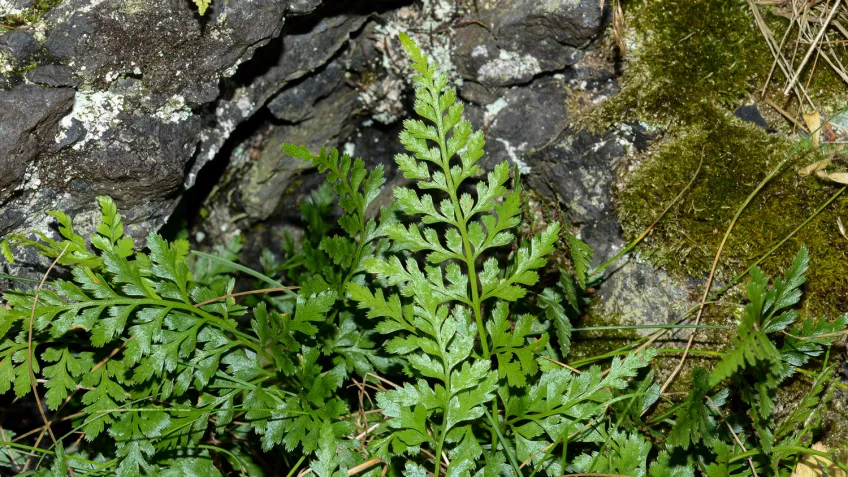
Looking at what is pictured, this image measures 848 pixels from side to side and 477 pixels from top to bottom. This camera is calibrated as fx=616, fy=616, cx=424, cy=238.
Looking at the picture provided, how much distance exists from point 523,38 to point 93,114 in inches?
77.5

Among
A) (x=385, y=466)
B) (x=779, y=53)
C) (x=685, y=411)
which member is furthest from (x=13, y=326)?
(x=779, y=53)

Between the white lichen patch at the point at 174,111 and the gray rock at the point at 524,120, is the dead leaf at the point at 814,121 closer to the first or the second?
the gray rock at the point at 524,120

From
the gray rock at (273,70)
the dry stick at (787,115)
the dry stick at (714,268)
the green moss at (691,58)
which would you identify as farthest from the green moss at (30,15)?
the dry stick at (787,115)

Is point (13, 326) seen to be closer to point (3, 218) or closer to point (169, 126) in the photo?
point (3, 218)

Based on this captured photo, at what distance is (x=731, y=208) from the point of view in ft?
8.87

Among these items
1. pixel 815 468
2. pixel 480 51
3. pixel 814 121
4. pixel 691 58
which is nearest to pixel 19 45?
pixel 480 51

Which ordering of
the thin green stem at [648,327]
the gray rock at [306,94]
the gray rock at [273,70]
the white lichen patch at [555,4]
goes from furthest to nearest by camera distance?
the gray rock at [306,94], the gray rock at [273,70], the white lichen patch at [555,4], the thin green stem at [648,327]

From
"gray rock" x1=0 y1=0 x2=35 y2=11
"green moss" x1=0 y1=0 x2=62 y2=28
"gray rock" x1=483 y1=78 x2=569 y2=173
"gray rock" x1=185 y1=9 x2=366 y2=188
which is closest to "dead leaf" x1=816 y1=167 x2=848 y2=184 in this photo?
"gray rock" x1=483 y1=78 x2=569 y2=173

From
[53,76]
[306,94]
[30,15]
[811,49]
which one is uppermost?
[30,15]

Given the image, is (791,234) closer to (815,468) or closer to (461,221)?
(815,468)

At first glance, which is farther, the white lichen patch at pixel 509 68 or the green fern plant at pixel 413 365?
the white lichen patch at pixel 509 68

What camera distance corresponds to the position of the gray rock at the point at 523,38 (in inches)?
113

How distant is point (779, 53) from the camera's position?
276cm

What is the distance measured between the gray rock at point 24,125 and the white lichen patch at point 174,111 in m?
0.35
